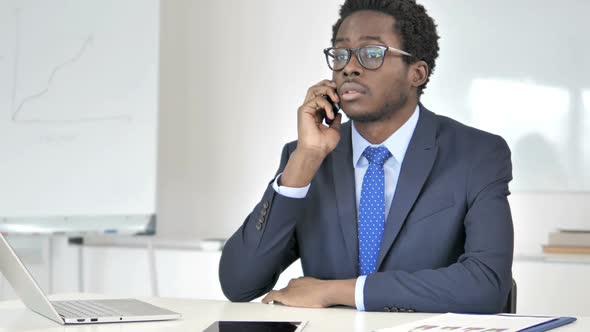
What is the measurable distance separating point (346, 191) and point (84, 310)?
0.76 metres

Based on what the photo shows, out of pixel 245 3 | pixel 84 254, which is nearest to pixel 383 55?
pixel 245 3

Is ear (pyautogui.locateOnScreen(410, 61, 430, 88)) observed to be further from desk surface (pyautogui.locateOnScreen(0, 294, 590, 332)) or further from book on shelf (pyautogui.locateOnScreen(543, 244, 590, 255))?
book on shelf (pyautogui.locateOnScreen(543, 244, 590, 255))

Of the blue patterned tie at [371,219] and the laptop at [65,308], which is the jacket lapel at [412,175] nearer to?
the blue patterned tie at [371,219]

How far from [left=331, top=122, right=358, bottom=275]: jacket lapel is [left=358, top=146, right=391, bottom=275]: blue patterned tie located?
2 cm

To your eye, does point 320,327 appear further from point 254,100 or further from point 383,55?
point 254,100

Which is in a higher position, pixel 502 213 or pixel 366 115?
pixel 366 115

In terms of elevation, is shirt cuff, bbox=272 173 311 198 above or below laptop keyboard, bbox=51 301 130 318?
above

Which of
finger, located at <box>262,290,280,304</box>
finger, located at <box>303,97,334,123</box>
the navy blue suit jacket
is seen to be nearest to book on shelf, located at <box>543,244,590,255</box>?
the navy blue suit jacket

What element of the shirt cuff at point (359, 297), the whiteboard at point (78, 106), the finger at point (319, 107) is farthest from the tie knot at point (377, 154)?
the whiteboard at point (78, 106)

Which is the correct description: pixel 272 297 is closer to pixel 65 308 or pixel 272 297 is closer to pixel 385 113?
pixel 65 308

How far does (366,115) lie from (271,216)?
356 mm

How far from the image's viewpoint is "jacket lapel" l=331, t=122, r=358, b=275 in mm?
2193

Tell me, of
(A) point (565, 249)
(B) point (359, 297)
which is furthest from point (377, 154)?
(A) point (565, 249)

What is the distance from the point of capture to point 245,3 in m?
4.25
